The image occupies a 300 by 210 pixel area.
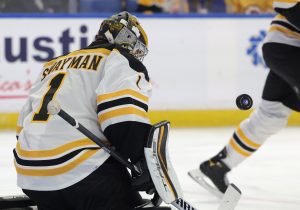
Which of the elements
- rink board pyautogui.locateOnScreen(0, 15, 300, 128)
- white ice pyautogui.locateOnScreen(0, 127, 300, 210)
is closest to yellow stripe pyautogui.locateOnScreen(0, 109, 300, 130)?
rink board pyautogui.locateOnScreen(0, 15, 300, 128)

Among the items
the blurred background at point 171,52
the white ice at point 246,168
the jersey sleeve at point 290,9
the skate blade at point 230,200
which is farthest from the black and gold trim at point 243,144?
the blurred background at point 171,52

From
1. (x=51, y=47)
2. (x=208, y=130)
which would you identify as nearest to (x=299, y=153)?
(x=208, y=130)

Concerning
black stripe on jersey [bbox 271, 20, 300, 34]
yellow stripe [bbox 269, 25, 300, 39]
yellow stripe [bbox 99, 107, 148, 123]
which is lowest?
yellow stripe [bbox 269, 25, 300, 39]

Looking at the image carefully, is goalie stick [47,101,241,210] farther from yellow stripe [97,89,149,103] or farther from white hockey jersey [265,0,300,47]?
white hockey jersey [265,0,300,47]

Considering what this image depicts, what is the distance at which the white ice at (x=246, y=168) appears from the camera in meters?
3.07

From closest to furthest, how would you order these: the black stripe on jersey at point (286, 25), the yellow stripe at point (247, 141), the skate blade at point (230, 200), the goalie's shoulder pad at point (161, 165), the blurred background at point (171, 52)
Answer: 1. the goalie's shoulder pad at point (161, 165)
2. the skate blade at point (230, 200)
3. the black stripe on jersey at point (286, 25)
4. the yellow stripe at point (247, 141)
5. the blurred background at point (171, 52)

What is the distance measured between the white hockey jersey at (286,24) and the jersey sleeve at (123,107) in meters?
1.17

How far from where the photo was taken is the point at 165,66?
5.22 m

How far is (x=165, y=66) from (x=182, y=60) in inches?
5.1

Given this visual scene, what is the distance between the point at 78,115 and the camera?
1.96 metres

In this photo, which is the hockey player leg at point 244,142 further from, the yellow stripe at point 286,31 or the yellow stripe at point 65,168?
the yellow stripe at point 65,168

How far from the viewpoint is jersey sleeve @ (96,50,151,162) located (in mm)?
1891

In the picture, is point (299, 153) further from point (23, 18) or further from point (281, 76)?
point (23, 18)

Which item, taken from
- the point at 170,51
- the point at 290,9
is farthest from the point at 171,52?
the point at 290,9
